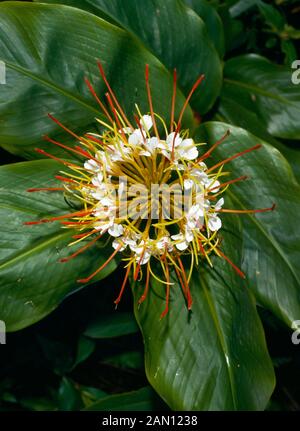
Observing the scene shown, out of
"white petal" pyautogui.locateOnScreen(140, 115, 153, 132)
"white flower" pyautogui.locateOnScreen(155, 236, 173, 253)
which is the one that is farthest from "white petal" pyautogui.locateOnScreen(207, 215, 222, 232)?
"white petal" pyautogui.locateOnScreen(140, 115, 153, 132)

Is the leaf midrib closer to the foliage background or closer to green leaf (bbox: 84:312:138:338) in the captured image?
the foliage background

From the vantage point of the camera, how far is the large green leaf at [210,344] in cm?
113

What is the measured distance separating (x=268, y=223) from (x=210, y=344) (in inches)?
13.0

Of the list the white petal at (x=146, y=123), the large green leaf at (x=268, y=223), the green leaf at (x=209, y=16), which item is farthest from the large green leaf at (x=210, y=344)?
the green leaf at (x=209, y=16)

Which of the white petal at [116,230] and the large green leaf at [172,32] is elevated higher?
the large green leaf at [172,32]

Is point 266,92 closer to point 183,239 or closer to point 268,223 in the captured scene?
point 268,223

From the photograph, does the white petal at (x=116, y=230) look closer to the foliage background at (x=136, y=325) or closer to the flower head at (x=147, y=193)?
the flower head at (x=147, y=193)

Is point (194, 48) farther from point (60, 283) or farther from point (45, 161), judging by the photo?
point (60, 283)

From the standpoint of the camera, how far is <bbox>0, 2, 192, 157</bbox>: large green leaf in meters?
1.14

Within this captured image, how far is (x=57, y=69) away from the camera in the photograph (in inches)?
46.4

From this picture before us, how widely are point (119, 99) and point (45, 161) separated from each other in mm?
234

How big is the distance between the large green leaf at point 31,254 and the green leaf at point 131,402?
1.47 ft

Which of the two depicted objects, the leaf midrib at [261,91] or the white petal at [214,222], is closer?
the white petal at [214,222]

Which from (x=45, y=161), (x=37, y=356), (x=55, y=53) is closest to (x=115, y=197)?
(x=45, y=161)
